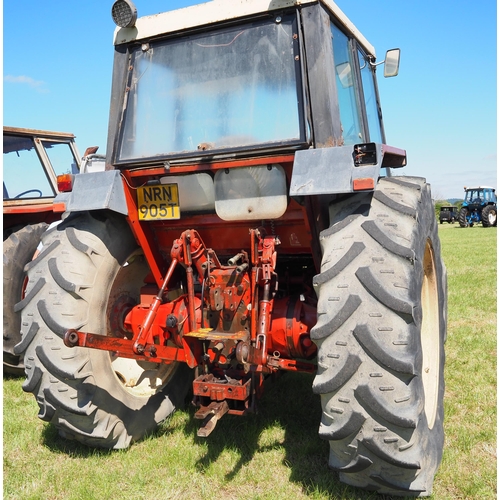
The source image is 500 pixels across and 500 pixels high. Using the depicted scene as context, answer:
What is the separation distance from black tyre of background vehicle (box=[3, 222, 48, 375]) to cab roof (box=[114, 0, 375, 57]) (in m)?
2.29

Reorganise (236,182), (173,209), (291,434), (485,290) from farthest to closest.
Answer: (485,290) → (291,434) → (173,209) → (236,182)

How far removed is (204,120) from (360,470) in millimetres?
2082

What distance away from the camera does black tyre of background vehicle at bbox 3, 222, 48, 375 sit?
4680 millimetres

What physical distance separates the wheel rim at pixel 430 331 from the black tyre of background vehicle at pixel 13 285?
342cm

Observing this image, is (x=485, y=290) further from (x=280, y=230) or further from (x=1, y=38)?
(x=1, y=38)

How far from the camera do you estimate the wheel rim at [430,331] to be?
325 centimetres

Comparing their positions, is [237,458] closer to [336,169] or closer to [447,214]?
[336,169]

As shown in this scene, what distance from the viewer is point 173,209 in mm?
A: 3199

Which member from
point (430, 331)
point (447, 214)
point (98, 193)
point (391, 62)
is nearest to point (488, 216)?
point (447, 214)

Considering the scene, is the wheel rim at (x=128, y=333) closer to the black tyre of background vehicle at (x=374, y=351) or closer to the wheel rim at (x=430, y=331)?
the black tyre of background vehicle at (x=374, y=351)

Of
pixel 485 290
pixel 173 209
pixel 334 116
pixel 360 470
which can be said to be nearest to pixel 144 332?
pixel 173 209

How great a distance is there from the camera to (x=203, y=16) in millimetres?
3113

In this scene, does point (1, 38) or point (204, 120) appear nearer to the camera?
point (204, 120)

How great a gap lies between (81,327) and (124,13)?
194 cm
